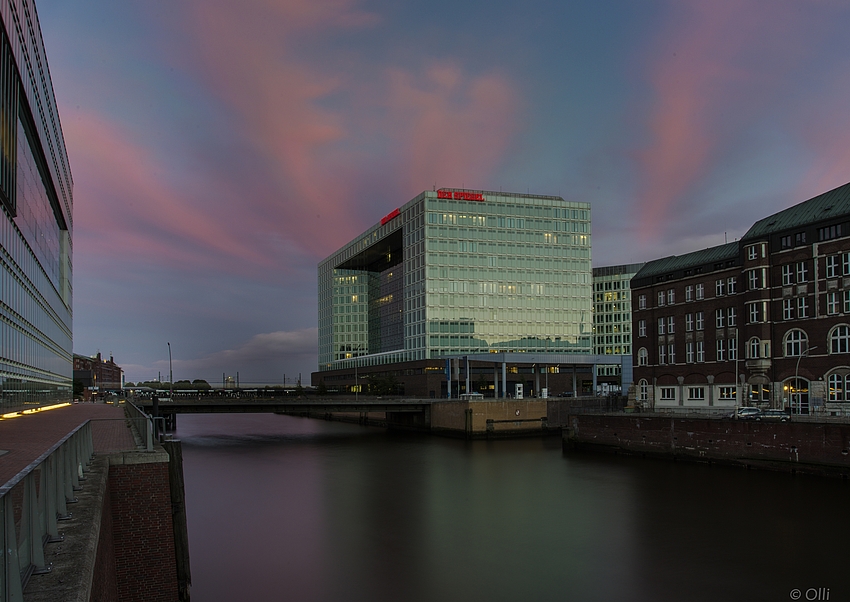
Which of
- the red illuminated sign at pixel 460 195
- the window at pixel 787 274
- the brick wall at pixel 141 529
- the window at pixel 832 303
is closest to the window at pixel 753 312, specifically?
the window at pixel 787 274

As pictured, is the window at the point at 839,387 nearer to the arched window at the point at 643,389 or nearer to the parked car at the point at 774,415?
the parked car at the point at 774,415

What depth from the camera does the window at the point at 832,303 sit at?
56500 millimetres

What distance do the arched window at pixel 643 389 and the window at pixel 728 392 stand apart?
452 inches

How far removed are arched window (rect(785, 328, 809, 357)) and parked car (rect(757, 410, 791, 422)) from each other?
789cm

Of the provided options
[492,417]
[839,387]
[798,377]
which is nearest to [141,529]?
[839,387]

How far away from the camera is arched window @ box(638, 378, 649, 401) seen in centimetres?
7938

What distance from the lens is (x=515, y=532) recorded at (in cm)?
3353

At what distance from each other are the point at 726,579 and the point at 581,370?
→ 10698 centimetres

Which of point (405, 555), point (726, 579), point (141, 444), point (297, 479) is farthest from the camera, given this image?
point (297, 479)

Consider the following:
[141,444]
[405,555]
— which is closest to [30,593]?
[141,444]

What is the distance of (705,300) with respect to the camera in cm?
7131

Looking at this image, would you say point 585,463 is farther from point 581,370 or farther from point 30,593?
point 581,370

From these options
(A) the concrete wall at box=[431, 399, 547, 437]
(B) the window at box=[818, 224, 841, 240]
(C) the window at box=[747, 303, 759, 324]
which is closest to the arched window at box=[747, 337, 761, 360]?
(C) the window at box=[747, 303, 759, 324]

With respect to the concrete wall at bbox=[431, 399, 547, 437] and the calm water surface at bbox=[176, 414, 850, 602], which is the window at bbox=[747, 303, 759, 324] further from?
the concrete wall at bbox=[431, 399, 547, 437]
